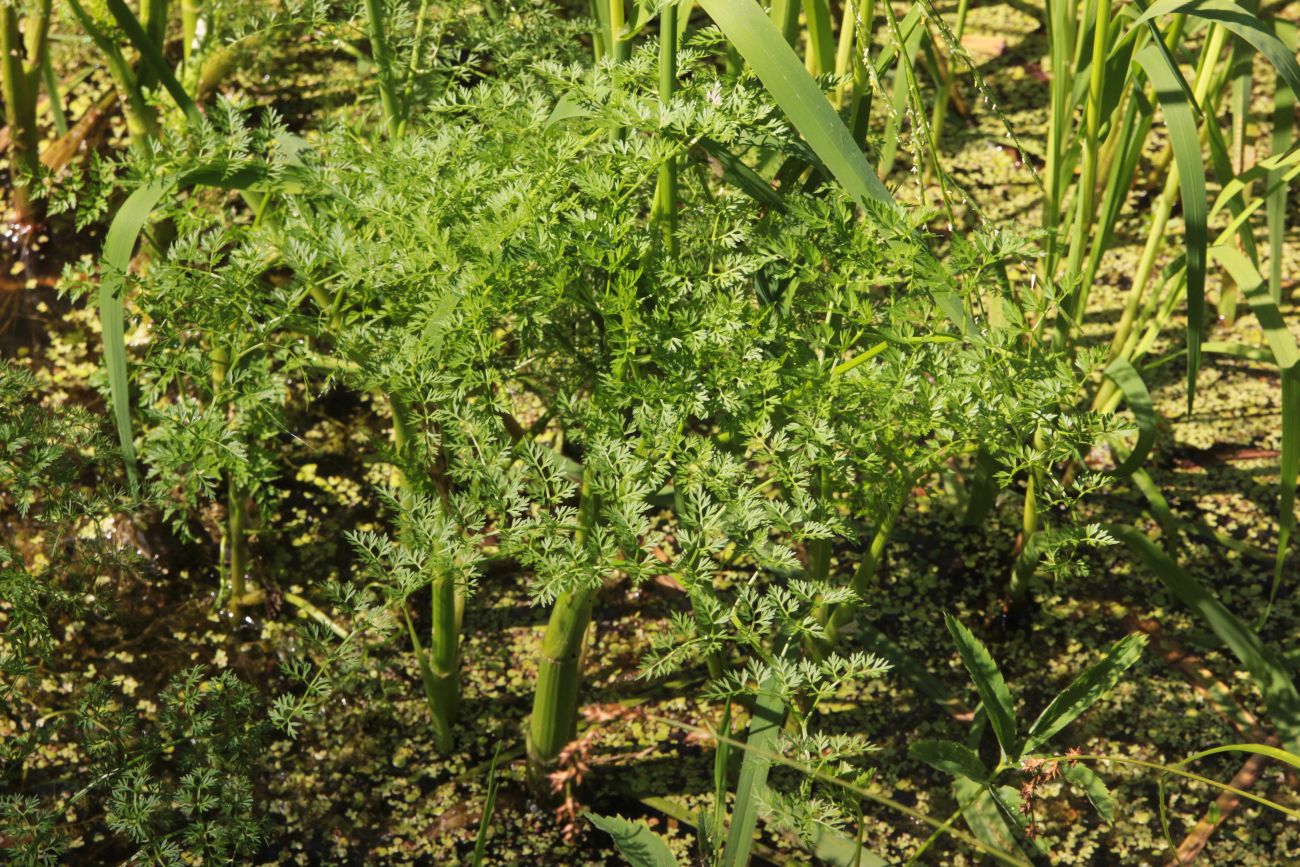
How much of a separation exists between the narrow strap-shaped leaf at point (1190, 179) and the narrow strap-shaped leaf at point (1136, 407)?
0.16m

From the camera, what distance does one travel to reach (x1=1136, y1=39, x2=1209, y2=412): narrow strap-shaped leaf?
156 cm

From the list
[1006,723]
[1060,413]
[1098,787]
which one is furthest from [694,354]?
[1098,787]

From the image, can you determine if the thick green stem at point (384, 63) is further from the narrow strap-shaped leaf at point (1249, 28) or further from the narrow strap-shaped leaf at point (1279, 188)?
the narrow strap-shaped leaf at point (1279, 188)

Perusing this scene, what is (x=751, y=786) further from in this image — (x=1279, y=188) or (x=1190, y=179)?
(x=1279, y=188)

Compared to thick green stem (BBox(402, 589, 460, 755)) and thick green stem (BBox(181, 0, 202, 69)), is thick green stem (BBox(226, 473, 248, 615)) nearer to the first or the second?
thick green stem (BBox(402, 589, 460, 755))

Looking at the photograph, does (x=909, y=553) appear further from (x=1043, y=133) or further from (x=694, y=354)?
(x=1043, y=133)

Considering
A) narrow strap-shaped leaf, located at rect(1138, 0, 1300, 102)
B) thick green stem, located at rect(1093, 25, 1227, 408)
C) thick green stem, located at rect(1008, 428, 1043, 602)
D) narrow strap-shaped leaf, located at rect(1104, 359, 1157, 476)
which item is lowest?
thick green stem, located at rect(1008, 428, 1043, 602)

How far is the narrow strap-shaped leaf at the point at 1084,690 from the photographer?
58.1 inches

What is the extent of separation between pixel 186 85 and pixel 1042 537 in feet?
5.31

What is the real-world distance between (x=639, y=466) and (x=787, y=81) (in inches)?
16.2

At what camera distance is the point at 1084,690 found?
1504mm

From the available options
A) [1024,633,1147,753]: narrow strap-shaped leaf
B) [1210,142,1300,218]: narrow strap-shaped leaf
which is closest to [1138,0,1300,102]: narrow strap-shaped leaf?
[1210,142,1300,218]: narrow strap-shaped leaf

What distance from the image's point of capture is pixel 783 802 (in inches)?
54.9

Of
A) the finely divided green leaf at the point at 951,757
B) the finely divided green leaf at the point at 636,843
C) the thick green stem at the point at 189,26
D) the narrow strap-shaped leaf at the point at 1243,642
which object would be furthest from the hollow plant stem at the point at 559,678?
the thick green stem at the point at 189,26
